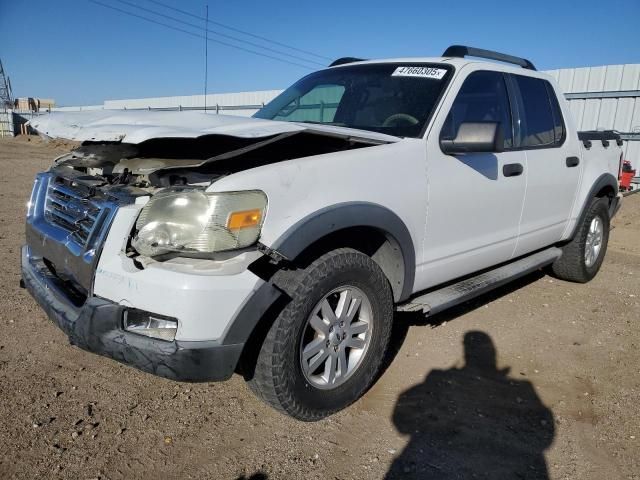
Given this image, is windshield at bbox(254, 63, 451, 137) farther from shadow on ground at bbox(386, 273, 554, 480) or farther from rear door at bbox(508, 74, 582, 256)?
shadow on ground at bbox(386, 273, 554, 480)

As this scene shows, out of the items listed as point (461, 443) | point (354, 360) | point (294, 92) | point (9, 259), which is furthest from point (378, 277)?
point (9, 259)

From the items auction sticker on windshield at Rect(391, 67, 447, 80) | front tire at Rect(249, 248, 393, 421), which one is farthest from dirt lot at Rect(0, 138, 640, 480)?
auction sticker on windshield at Rect(391, 67, 447, 80)

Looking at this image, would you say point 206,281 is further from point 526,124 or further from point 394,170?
point 526,124

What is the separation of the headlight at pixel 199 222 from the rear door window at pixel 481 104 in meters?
1.51

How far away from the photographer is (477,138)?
9.82ft

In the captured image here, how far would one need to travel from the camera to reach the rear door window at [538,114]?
4.05 metres

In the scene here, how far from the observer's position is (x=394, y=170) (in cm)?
280

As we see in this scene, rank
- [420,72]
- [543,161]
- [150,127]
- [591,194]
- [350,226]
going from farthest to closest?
[591,194] < [543,161] < [420,72] < [350,226] < [150,127]

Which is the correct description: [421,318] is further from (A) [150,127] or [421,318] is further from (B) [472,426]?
(A) [150,127]

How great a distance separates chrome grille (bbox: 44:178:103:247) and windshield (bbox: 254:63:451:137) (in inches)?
69.4

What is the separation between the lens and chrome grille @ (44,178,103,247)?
2430 mm

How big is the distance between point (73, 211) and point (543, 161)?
3423 mm

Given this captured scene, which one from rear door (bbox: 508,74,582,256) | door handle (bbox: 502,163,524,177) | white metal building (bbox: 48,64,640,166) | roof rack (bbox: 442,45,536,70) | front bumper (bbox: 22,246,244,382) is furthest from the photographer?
white metal building (bbox: 48,64,640,166)

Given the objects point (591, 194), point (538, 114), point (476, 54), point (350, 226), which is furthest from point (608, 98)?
point (350, 226)
